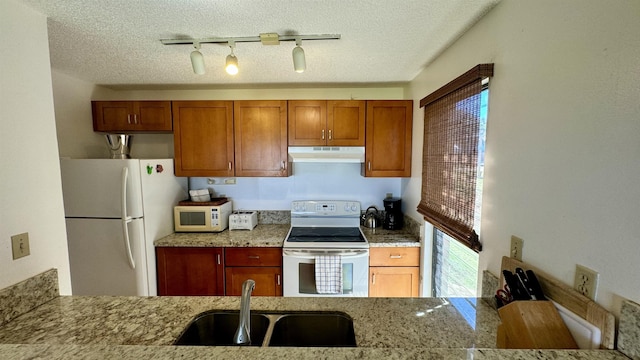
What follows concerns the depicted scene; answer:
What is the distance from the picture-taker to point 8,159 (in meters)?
1.09

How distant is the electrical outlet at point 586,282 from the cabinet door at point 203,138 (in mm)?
2517

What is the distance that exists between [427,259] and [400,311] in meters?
1.26

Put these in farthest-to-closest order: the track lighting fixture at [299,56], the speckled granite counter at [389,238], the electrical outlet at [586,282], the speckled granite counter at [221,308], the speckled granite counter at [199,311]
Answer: the speckled granite counter at [389,238], the track lighting fixture at [299,56], the speckled granite counter at [221,308], the electrical outlet at [586,282], the speckled granite counter at [199,311]

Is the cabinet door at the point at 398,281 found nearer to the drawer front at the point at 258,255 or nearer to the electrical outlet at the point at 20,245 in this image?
the drawer front at the point at 258,255

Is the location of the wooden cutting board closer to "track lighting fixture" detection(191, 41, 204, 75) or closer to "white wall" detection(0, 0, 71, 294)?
"track lighting fixture" detection(191, 41, 204, 75)

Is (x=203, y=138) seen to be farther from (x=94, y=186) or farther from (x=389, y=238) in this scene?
(x=389, y=238)

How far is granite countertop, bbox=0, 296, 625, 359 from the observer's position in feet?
2.11

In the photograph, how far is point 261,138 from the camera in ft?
8.36

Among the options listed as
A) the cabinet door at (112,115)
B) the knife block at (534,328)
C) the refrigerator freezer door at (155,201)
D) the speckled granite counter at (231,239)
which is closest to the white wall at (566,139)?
the knife block at (534,328)

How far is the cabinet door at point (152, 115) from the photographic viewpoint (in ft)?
8.29

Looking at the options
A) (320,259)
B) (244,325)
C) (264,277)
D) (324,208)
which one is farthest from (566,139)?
(264,277)

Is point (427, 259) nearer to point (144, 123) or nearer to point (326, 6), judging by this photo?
point (326, 6)

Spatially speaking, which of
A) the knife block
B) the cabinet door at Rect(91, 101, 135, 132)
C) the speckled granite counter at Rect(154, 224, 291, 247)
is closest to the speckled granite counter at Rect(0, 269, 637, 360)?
the knife block

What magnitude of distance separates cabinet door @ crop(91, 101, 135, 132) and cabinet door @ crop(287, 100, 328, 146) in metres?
1.64
